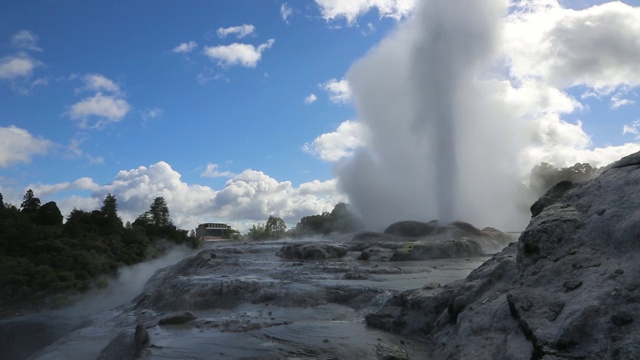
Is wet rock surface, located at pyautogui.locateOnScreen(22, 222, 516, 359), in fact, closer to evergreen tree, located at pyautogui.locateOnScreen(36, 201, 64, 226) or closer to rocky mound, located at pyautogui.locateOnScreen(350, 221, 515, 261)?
rocky mound, located at pyautogui.locateOnScreen(350, 221, 515, 261)

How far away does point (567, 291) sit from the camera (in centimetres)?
440

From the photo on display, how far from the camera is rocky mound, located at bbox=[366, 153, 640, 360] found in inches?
147

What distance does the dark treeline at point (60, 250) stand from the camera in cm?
3969

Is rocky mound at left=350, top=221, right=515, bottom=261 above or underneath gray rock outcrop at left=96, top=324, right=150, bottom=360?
above

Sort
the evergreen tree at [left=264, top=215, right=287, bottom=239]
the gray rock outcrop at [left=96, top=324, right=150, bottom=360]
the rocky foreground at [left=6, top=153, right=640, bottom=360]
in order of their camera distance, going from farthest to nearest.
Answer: the evergreen tree at [left=264, top=215, right=287, bottom=239]
the gray rock outcrop at [left=96, top=324, right=150, bottom=360]
the rocky foreground at [left=6, top=153, right=640, bottom=360]

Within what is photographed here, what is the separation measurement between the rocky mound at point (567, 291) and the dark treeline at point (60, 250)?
135 ft

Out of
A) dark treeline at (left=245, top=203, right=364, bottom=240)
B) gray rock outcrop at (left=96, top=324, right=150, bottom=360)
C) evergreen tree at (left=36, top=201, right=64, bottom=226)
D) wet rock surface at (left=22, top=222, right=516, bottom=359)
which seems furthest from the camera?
dark treeline at (left=245, top=203, right=364, bottom=240)

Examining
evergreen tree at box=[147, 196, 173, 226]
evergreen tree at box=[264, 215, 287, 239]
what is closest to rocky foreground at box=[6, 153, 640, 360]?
evergreen tree at box=[147, 196, 173, 226]

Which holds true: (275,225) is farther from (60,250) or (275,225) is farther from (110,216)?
(60,250)

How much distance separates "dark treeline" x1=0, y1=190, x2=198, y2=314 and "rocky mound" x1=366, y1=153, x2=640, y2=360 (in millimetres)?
41027

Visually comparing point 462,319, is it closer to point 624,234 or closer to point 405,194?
point 624,234

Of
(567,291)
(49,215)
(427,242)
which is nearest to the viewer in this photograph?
(567,291)

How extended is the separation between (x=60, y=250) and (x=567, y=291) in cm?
5055

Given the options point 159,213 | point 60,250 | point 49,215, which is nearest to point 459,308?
point 60,250
